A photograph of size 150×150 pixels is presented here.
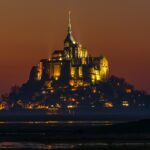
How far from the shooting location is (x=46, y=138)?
8031cm

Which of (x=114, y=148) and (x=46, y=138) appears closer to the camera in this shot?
(x=114, y=148)

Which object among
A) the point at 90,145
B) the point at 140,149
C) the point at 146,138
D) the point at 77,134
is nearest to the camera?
the point at 140,149

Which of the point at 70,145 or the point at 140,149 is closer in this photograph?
the point at 140,149

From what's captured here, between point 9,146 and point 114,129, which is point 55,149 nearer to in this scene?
point 9,146

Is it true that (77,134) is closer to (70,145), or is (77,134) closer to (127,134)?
(127,134)

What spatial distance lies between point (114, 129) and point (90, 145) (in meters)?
22.8

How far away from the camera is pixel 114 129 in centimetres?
9038

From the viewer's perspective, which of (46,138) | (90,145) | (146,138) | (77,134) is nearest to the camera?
(90,145)

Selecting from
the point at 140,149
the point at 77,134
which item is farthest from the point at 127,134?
the point at 140,149

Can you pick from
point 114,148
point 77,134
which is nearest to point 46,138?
point 77,134

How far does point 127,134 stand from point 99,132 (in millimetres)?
6668

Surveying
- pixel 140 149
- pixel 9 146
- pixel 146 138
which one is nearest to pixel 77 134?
pixel 146 138

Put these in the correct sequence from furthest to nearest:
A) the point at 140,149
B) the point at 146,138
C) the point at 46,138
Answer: the point at 46,138
the point at 146,138
the point at 140,149

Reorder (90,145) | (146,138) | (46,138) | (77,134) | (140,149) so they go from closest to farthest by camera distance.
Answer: (140,149) < (90,145) < (146,138) < (46,138) < (77,134)
